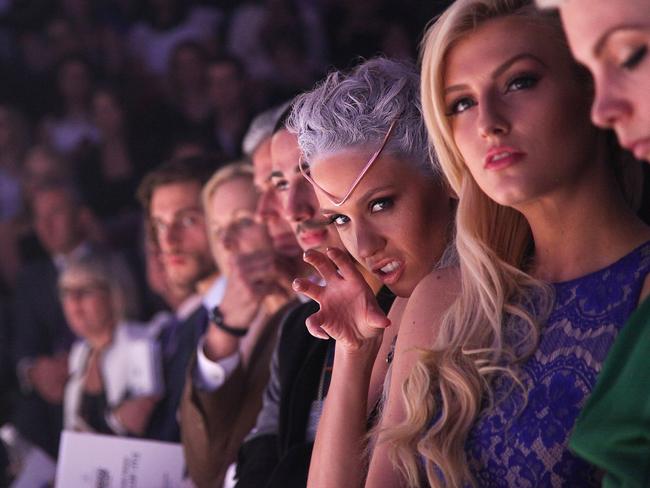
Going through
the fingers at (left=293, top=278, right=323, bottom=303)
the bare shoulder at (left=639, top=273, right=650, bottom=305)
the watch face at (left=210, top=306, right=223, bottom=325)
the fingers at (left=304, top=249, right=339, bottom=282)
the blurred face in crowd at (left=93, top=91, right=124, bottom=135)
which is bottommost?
the bare shoulder at (left=639, top=273, right=650, bottom=305)

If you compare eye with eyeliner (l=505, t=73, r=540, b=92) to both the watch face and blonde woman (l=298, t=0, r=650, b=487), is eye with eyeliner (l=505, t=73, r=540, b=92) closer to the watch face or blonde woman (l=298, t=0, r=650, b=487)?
blonde woman (l=298, t=0, r=650, b=487)

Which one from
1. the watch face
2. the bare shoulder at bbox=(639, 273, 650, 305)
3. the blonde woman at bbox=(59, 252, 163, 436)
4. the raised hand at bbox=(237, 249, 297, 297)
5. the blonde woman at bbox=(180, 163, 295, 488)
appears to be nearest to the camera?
the bare shoulder at bbox=(639, 273, 650, 305)

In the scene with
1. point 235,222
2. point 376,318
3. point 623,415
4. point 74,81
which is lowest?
point 623,415

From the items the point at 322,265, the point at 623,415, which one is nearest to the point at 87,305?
the point at 322,265

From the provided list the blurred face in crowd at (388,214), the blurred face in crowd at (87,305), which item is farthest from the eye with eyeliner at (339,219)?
the blurred face in crowd at (87,305)

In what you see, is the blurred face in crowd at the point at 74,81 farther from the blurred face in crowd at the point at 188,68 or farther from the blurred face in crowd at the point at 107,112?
the blurred face in crowd at the point at 188,68

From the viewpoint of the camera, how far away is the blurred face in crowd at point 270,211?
277 cm

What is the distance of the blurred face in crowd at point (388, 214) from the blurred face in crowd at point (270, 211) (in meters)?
0.92

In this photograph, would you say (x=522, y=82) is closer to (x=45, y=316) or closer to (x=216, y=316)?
(x=216, y=316)

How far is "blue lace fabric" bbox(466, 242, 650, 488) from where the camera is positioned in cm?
134

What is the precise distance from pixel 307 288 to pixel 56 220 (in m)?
2.61

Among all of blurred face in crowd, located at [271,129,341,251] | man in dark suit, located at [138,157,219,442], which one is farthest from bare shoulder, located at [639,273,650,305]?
man in dark suit, located at [138,157,219,442]

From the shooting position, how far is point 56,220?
13.1 ft

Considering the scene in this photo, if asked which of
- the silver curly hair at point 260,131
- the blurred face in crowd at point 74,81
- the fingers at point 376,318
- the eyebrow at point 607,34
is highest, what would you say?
the blurred face in crowd at point 74,81
